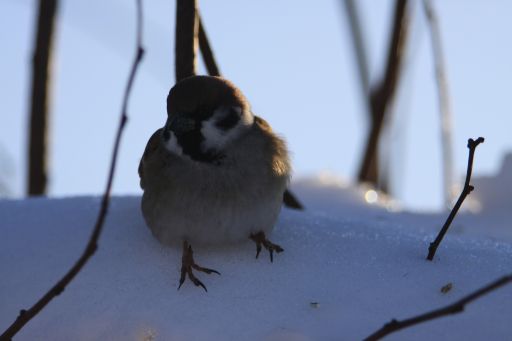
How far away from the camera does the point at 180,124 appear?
2.47m

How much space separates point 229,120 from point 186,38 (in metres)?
0.45

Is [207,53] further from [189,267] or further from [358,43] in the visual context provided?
[358,43]

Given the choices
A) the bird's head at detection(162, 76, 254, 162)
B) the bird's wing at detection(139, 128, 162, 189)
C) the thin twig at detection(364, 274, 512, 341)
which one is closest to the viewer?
the thin twig at detection(364, 274, 512, 341)

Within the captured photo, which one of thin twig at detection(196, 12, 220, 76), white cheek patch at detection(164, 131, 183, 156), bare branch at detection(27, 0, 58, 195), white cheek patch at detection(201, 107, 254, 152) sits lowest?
bare branch at detection(27, 0, 58, 195)

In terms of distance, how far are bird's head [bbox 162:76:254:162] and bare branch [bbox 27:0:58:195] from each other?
1.75m

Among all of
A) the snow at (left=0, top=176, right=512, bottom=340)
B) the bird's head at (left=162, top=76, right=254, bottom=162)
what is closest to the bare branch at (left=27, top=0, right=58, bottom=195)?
the snow at (left=0, top=176, right=512, bottom=340)

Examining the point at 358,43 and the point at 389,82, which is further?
the point at 358,43

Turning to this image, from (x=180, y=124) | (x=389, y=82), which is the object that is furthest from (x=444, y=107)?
(x=180, y=124)

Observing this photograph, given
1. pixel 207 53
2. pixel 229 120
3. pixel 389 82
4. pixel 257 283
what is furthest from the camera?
pixel 389 82

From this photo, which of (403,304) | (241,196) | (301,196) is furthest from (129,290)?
(301,196)

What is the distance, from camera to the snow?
6.84 ft

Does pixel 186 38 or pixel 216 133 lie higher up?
pixel 186 38

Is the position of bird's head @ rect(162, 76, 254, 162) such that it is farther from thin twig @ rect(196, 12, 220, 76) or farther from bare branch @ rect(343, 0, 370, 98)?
bare branch @ rect(343, 0, 370, 98)

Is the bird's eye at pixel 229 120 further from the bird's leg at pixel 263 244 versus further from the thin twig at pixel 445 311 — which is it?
the thin twig at pixel 445 311
